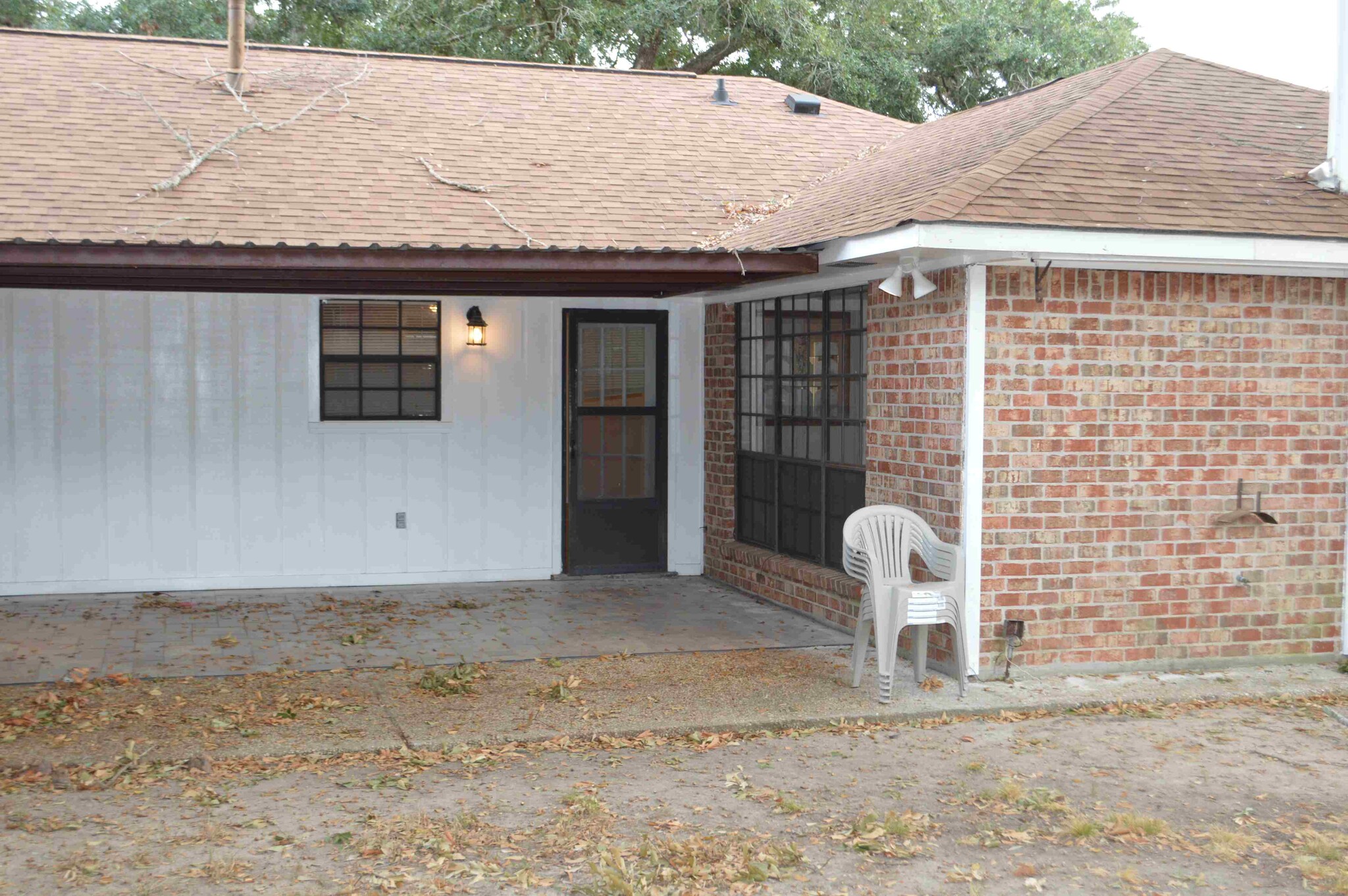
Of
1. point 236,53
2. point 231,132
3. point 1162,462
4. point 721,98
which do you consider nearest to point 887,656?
point 1162,462

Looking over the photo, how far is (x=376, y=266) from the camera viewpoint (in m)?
7.19

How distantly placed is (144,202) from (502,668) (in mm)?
3656

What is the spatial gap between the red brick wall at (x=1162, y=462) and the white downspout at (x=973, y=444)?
6 centimetres

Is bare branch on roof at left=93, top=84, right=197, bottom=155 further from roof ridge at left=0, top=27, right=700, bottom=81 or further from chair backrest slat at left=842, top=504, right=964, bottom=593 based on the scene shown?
chair backrest slat at left=842, top=504, right=964, bottom=593

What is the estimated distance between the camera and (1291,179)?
7.41m

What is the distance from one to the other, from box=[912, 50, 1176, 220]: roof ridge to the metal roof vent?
3.98 metres

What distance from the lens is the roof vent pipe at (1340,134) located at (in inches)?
287

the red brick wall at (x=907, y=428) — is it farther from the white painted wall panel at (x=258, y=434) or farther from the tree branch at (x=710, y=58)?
the tree branch at (x=710, y=58)

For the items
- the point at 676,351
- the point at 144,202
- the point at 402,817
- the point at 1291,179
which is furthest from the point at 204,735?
the point at 1291,179

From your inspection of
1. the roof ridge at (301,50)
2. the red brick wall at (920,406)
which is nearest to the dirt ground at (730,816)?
the red brick wall at (920,406)

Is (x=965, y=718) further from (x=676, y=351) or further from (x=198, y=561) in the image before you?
(x=198, y=561)

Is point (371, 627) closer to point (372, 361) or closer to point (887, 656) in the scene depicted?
point (372, 361)

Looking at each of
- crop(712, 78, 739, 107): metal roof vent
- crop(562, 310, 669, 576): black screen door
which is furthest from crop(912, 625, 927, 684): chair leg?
crop(712, 78, 739, 107): metal roof vent

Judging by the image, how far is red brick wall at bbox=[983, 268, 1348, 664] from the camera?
6945 millimetres
